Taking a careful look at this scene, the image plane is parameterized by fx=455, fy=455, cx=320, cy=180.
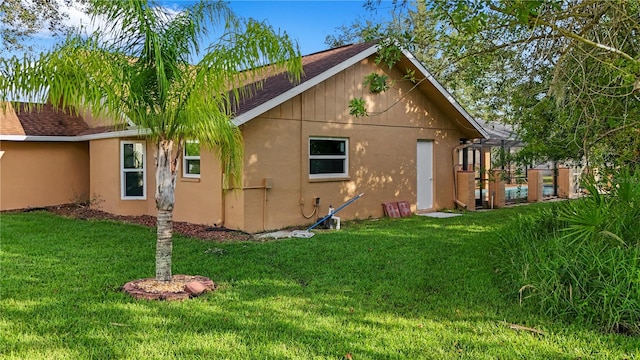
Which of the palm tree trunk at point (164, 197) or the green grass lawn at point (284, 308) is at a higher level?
the palm tree trunk at point (164, 197)

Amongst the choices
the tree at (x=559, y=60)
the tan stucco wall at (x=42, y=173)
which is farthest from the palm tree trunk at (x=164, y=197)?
the tan stucco wall at (x=42, y=173)

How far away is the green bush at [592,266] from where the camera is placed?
450 centimetres

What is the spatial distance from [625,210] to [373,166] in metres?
7.58

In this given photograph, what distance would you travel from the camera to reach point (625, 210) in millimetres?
5707

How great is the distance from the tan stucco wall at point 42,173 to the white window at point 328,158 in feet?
28.6

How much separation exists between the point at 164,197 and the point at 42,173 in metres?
11.6

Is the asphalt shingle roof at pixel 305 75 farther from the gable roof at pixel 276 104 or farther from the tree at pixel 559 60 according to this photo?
the tree at pixel 559 60

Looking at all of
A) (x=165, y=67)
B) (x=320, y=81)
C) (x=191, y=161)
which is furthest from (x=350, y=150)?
(x=165, y=67)

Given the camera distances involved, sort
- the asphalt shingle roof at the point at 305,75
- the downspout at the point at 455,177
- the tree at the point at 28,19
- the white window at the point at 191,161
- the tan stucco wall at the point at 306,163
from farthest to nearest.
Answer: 1. the downspout at the point at 455,177
2. the tree at the point at 28,19
3. the white window at the point at 191,161
4. the tan stucco wall at the point at 306,163
5. the asphalt shingle roof at the point at 305,75

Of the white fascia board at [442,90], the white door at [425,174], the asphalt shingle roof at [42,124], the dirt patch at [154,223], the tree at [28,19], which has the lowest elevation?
the dirt patch at [154,223]

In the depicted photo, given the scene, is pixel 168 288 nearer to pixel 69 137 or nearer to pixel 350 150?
pixel 350 150

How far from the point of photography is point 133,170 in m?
13.0

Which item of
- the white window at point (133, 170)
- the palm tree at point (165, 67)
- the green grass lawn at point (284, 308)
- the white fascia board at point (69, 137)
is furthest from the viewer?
the white window at point (133, 170)

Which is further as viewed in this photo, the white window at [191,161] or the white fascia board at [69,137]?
the white fascia board at [69,137]
